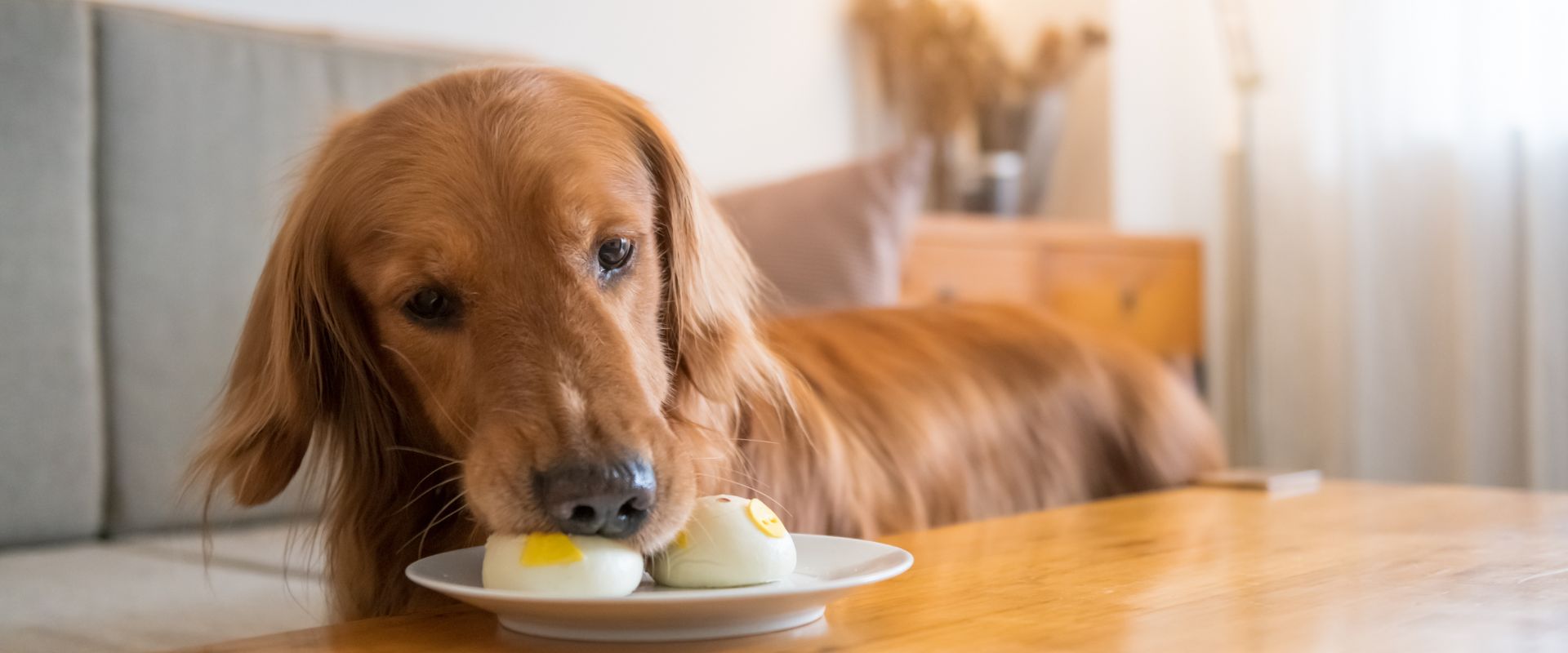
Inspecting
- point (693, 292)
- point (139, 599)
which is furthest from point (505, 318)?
point (139, 599)

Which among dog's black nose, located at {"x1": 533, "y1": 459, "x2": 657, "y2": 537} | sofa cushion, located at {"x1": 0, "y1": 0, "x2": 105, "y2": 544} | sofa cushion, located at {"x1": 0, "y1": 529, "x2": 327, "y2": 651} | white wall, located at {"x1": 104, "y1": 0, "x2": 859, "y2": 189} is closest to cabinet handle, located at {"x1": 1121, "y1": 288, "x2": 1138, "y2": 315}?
white wall, located at {"x1": 104, "y1": 0, "x2": 859, "y2": 189}

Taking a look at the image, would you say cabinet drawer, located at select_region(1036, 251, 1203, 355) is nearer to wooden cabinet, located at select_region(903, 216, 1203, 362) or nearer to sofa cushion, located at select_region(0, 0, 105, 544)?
wooden cabinet, located at select_region(903, 216, 1203, 362)

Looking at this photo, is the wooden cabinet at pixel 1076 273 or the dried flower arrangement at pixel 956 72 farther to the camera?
the dried flower arrangement at pixel 956 72

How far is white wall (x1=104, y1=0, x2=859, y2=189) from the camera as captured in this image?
291 centimetres

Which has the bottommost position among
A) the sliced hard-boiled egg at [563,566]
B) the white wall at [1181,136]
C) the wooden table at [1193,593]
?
the wooden table at [1193,593]

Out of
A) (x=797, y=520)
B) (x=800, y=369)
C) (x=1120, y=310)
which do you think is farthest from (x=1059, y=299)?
(x=797, y=520)

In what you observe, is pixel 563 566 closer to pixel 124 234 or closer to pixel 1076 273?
pixel 124 234

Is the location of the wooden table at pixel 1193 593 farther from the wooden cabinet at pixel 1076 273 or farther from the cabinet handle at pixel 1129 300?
the cabinet handle at pixel 1129 300

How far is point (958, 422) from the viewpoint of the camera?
196 centimetres

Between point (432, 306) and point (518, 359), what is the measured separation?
0.15m

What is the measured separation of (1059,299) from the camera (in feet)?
11.0

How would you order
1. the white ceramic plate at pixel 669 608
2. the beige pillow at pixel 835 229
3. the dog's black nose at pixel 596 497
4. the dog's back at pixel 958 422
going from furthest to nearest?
the beige pillow at pixel 835 229
the dog's back at pixel 958 422
the dog's black nose at pixel 596 497
the white ceramic plate at pixel 669 608

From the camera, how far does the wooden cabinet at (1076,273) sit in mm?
3131

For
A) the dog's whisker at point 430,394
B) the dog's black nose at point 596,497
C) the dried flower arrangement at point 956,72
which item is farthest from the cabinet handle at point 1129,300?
Result: the dog's black nose at point 596,497
